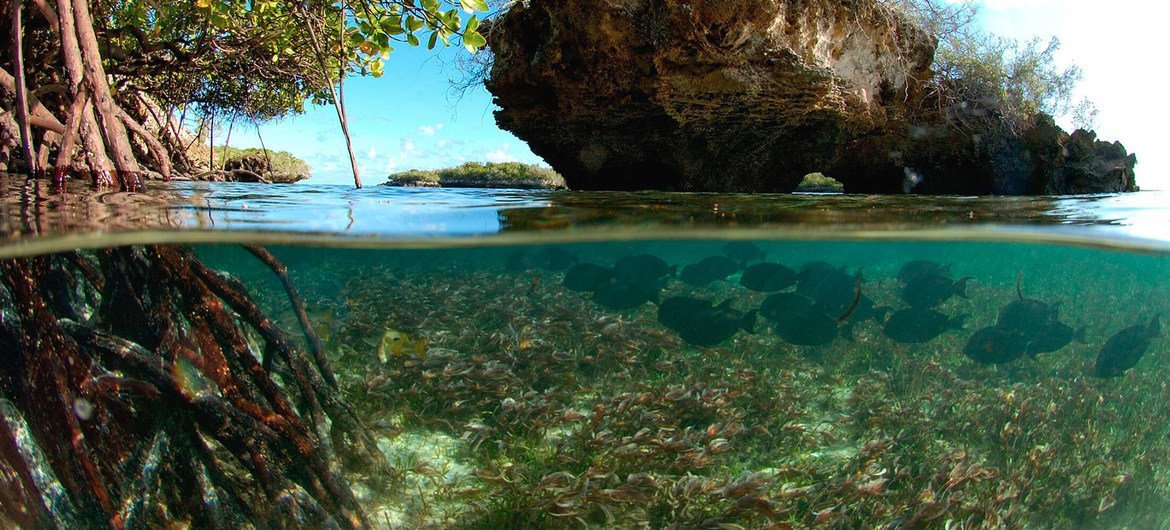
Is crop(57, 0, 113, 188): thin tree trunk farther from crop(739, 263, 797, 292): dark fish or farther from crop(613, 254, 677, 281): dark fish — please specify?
crop(739, 263, 797, 292): dark fish

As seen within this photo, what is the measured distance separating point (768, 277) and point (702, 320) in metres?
1.02

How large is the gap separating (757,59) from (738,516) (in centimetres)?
645

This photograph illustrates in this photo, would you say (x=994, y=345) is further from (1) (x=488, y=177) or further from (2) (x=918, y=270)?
(1) (x=488, y=177)

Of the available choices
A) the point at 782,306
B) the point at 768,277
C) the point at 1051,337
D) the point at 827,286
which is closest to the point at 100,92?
the point at 768,277

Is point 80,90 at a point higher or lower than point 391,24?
lower

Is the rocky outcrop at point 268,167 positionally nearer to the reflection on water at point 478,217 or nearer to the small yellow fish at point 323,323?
the reflection on water at point 478,217

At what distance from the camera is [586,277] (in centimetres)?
467

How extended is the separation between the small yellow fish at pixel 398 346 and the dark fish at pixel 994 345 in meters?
3.97

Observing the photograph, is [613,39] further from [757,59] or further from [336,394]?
[336,394]

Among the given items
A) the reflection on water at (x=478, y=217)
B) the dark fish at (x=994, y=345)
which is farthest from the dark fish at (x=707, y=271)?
the dark fish at (x=994, y=345)

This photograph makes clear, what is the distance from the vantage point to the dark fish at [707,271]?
4963 millimetres

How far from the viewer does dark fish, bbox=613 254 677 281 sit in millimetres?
4680

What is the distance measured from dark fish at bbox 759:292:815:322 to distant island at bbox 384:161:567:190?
12.7 metres

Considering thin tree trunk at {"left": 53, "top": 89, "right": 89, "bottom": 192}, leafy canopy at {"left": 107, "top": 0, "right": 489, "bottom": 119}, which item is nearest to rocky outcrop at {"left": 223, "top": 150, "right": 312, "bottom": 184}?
leafy canopy at {"left": 107, "top": 0, "right": 489, "bottom": 119}
